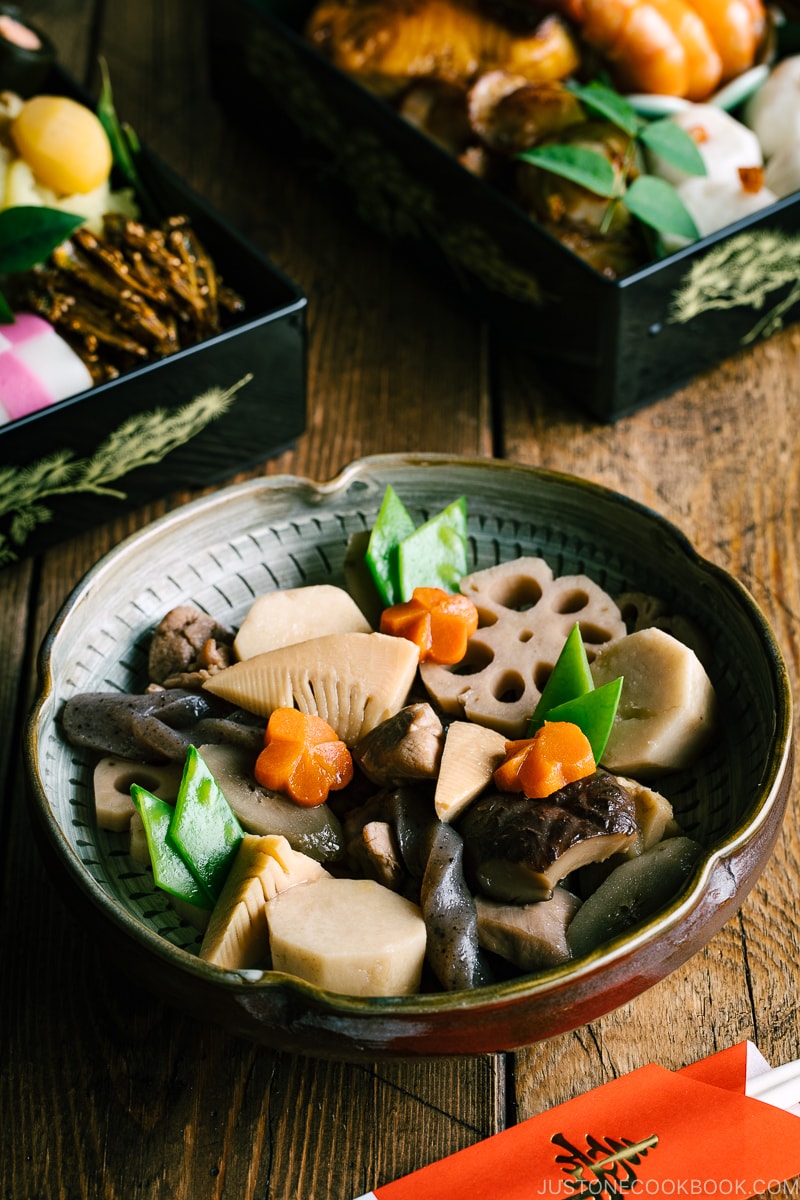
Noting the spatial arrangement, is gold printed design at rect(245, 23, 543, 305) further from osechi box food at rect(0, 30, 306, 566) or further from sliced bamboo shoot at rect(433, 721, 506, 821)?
sliced bamboo shoot at rect(433, 721, 506, 821)

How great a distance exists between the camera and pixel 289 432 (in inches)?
64.7

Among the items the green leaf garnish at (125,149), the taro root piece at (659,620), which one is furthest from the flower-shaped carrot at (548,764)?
the green leaf garnish at (125,149)

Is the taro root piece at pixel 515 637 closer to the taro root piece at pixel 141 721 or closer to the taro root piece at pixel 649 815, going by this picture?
the taro root piece at pixel 649 815

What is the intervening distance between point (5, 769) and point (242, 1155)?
50 cm

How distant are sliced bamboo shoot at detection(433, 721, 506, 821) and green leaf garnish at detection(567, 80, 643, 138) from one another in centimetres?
94

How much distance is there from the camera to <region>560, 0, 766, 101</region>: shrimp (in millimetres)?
1786

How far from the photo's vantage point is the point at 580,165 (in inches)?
60.6

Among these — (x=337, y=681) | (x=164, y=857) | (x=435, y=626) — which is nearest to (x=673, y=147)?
(x=435, y=626)

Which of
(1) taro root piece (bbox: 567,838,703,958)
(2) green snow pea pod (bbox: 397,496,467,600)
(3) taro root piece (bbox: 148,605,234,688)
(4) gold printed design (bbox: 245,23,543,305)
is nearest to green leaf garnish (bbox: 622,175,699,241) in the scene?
(4) gold printed design (bbox: 245,23,543,305)

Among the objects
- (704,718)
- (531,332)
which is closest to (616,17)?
(531,332)

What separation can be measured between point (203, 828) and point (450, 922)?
0.22 m

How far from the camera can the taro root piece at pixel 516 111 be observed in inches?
66.0

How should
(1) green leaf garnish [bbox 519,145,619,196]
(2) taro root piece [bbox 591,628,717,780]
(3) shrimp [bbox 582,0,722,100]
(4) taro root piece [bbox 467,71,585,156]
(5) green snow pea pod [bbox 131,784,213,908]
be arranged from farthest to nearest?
(3) shrimp [bbox 582,0,722,100]
(4) taro root piece [bbox 467,71,585,156]
(1) green leaf garnish [bbox 519,145,619,196]
(2) taro root piece [bbox 591,628,717,780]
(5) green snow pea pod [bbox 131,784,213,908]

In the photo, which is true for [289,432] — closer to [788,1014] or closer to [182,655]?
[182,655]
